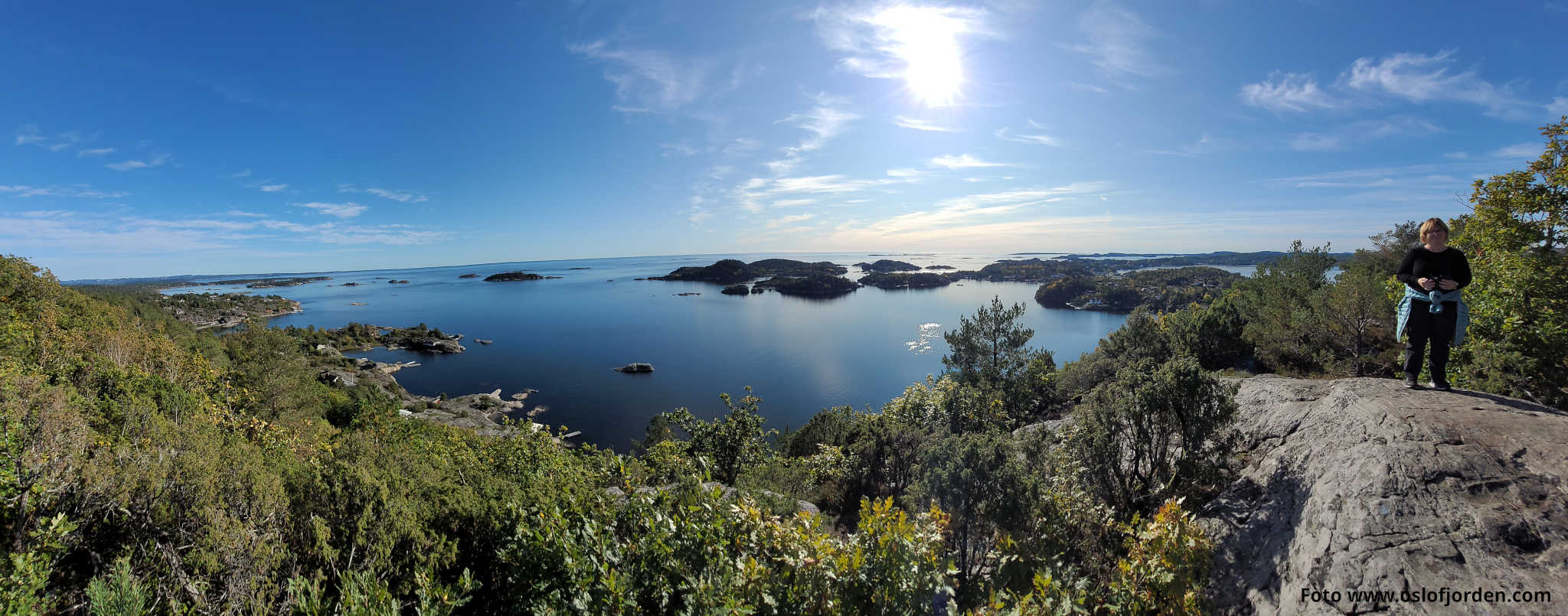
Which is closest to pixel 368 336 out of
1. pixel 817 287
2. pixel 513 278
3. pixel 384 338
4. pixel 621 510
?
pixel 384 338

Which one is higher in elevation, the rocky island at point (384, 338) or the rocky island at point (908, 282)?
the rocky island at point (908, 282)

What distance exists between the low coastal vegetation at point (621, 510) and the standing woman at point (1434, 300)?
70.9 inches

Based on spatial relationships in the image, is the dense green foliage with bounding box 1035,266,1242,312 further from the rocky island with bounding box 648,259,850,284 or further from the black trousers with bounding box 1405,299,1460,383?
the black trousers with bounding box 1405,299,1460,383

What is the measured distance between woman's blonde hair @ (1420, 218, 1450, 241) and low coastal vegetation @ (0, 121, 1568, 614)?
2.16 meters

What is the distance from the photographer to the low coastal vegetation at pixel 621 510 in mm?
3641

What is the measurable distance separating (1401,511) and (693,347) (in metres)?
58.2

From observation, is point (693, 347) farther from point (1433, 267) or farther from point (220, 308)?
point (220, 308)

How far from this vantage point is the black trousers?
6184 mm

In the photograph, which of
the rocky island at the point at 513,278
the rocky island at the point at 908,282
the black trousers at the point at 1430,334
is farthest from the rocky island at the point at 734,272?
the black trousers at the point at 1430,334

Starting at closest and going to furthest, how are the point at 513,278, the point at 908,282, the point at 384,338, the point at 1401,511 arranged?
the point at 1401,511 < the point at 384,338 < the point at 908,282 < the point at 513,278

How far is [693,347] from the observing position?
6003cm

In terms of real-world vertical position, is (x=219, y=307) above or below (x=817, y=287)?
above

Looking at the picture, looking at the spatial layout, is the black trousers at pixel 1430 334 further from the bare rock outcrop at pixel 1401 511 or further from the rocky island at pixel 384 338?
the rocky island at pixel 384 338

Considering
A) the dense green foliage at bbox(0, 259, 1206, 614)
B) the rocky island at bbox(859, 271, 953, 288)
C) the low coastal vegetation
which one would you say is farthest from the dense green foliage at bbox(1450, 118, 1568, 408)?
the rocky island at bbox(859, 271, 953, 288)
